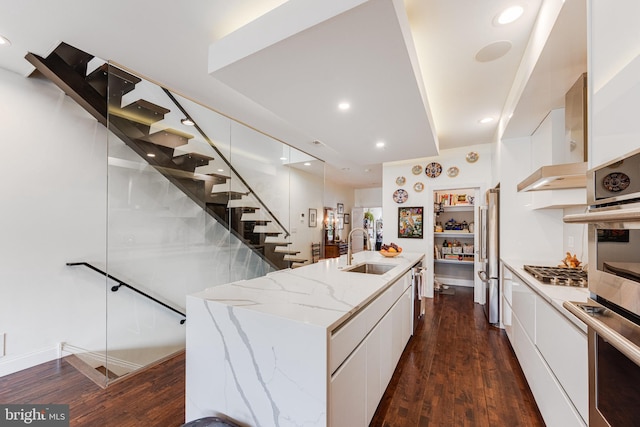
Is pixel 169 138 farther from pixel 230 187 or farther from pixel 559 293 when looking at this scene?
pixel 559 293

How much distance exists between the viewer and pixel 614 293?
68 centimetres

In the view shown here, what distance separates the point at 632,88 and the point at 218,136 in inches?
140

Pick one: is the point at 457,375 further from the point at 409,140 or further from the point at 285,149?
the point at 285,149

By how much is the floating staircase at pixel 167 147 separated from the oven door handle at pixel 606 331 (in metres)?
3.14

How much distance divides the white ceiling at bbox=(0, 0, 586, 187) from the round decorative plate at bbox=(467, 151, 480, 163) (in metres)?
1.70

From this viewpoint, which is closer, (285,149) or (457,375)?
(457,375)

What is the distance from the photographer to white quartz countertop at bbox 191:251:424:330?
1.18 metres

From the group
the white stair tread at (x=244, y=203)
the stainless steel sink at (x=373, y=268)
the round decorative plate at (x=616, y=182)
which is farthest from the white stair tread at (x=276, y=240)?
the round decorative plate at (x=616, y=182)

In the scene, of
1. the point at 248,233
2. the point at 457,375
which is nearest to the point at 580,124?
the point at 457,375

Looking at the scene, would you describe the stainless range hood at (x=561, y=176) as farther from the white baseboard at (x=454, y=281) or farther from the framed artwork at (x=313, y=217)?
the framed artwork at (x=313, y=217)

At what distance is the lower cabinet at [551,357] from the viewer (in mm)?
1107

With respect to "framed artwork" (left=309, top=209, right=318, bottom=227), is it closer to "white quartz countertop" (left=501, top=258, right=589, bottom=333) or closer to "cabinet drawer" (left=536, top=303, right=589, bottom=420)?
"white quartz countertop" (left=501, top=258, right=589, bottom=333)

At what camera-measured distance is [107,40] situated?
1848mm

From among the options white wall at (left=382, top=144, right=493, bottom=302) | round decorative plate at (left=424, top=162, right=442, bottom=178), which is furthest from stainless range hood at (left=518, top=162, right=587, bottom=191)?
round decorative plate at (left=424, top=162, right=442, bottom=178)
